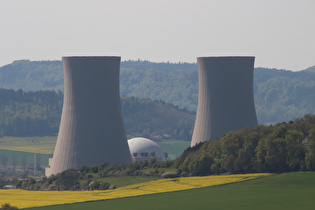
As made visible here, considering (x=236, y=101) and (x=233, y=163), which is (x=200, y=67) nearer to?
(x=236, y=101)

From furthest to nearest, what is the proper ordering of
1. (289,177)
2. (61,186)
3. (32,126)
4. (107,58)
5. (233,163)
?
(32,126) < (107,58) < (61,186) < (233,163) < (289,177)

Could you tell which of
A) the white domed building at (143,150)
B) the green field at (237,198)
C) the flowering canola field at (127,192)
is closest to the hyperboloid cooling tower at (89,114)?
the flowering canola field at (127,192)

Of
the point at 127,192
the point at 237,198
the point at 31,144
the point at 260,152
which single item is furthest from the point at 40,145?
the point at 237,198

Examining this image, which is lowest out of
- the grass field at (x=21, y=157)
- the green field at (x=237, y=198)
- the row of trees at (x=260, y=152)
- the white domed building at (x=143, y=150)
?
the green field at (x=237, y=198)

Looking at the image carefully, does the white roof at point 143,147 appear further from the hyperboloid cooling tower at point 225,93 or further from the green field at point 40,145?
the green field at point 40,145

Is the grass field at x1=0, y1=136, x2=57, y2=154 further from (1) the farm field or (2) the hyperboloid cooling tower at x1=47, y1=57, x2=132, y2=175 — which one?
(2) the hyperboloid cooling tower at x1=47, y1=57, x2=132, y2=175

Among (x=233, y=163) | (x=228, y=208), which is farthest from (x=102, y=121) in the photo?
(x=228, y=208)

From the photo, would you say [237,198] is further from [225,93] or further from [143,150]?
[143,150]
